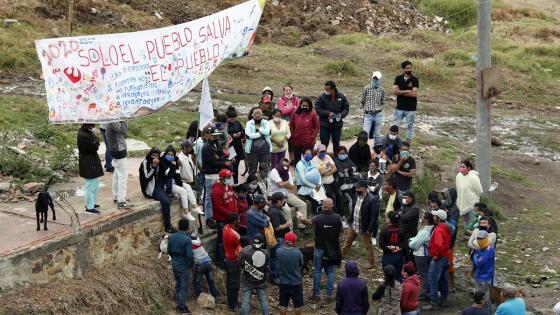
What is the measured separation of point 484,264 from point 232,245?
11.5 feet

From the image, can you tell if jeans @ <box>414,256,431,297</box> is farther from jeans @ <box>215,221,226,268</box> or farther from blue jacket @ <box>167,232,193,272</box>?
blue jacket @ <box>167,232,193,272</box>

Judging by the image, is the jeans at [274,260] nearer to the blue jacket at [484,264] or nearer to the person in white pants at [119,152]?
the person in white pants at [119,152]

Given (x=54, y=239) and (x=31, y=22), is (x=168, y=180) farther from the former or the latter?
(x=31, y=22)

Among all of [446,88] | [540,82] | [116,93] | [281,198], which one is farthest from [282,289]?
[540,82]

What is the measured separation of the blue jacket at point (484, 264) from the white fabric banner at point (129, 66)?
4603mm

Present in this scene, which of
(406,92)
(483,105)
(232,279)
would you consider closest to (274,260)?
(232,279)

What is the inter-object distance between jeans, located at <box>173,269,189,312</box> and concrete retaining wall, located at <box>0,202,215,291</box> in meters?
0.82

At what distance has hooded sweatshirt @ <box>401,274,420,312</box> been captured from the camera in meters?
11.8

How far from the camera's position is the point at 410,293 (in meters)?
11.9

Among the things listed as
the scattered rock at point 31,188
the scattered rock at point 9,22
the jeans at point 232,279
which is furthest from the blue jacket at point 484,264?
the scattered rock at point 9,22

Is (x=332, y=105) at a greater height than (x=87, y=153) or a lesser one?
greater

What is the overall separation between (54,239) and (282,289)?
310 cm

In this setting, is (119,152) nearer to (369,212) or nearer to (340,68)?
(369,212)

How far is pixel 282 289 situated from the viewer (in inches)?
492
